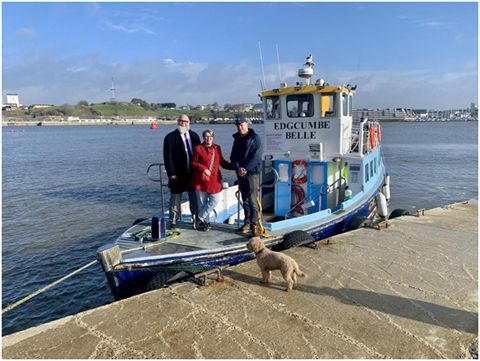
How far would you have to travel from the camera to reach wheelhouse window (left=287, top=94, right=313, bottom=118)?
986cm

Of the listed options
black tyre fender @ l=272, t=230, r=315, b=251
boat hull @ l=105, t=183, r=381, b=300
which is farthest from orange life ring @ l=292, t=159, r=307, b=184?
boat hull @ l=105, t=183, r=381, b=300

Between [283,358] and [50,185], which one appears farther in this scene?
[50,185]

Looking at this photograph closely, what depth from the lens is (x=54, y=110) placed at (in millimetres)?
168625

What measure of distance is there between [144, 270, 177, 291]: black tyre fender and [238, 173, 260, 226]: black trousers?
5.94 ft

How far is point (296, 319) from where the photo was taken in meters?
4.49

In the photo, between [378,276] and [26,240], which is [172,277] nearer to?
[378,276]

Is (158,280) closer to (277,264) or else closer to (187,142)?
(277,264)

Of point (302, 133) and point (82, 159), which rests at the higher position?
point (302, 133)

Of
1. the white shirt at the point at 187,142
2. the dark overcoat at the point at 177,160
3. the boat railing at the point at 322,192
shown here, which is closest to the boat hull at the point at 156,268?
the dark overcoat at the point at 177,160

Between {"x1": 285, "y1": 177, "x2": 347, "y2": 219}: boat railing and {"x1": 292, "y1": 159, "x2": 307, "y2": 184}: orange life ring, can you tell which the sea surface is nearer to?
{"x1": 285, "y1": 177, "x2": 347, "y2": 219}: boat railing

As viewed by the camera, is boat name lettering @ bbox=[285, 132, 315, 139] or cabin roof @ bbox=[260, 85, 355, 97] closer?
cabin roof @ bbox=[260, 85, 355, 97]

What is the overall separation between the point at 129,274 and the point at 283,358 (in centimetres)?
313

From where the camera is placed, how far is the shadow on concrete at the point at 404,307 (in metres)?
4.52

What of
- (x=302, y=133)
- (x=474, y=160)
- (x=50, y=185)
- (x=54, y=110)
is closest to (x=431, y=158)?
(x=474, y=160)
